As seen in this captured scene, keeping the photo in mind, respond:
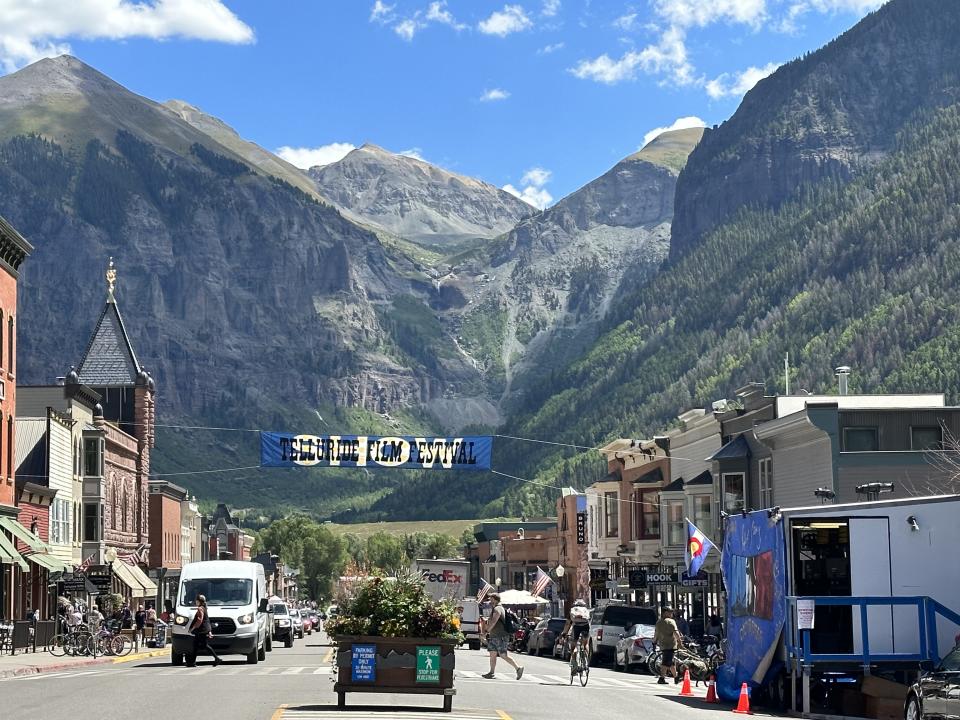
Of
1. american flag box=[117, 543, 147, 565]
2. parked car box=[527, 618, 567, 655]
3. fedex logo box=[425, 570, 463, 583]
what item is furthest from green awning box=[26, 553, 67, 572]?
fedex logo box=[425, 570, 463, 583]

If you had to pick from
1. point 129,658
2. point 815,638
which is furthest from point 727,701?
point 129,658

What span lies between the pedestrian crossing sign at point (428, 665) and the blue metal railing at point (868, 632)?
6.20 metres

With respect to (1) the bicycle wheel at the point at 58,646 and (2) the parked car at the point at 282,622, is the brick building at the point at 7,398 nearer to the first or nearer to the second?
(1) the bicycle wheel at the point at 58,646

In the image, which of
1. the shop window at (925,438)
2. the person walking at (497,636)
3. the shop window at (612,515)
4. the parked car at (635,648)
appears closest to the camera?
the person walking at (497,636)

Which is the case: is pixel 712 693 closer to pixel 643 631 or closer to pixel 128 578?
pixel 643 631

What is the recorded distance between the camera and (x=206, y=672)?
39719 millimetres

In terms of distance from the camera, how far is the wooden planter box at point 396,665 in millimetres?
26219

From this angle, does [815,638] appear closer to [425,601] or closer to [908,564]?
[908,564]

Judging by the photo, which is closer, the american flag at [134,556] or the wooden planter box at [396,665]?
the wooden planter box at [396,665]

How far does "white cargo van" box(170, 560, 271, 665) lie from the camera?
44.7 m

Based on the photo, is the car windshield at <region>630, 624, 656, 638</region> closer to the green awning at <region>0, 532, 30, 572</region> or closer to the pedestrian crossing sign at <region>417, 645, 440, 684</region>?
the green awning at <region>0, 532, 30, 572</region>

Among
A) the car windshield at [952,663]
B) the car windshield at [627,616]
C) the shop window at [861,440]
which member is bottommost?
the car windshield at [627,616]

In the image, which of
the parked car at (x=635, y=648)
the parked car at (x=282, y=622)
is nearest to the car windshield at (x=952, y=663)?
the parked car at (x=635, y=648)

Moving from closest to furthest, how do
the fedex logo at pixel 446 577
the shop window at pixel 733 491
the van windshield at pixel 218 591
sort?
the van windshield at pixel 218 591 < the shop window at pixel 733 491 < the fedex logo at pixel 446 577
